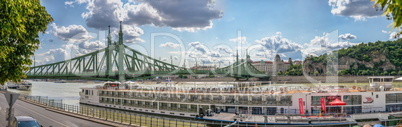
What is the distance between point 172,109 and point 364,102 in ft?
58.2

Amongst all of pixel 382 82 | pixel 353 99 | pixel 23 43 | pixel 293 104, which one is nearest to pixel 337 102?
pixel 353 99

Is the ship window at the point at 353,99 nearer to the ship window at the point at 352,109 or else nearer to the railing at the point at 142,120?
the ship window at the point at 352,109

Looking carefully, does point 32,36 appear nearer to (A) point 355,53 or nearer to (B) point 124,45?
(B) point 124,45

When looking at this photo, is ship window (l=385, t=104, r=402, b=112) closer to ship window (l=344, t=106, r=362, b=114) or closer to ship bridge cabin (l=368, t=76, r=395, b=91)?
ship bridge cabin (l=368, t=76, r=395, b=91)

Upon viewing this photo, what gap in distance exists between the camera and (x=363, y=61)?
128m

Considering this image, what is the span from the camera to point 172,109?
2991 centimetres

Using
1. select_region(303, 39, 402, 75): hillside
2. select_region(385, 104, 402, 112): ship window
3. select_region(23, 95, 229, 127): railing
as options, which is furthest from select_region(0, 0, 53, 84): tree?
select_region(303, 39, 402, 75): hillside

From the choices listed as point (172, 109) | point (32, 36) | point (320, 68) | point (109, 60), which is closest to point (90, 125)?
point (32, 36)

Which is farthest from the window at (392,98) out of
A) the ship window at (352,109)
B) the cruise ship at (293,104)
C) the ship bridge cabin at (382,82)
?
the ship window at (352,109)

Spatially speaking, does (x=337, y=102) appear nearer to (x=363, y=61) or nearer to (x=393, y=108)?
(x=393, y=108)

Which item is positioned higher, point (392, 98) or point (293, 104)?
point (392, 98)

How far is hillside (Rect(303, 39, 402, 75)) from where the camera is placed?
390 ft

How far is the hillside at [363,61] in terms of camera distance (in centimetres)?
11875

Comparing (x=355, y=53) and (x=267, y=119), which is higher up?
(x=355, y=53)
